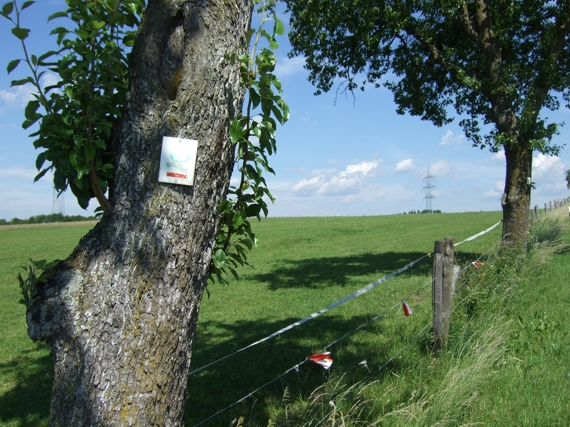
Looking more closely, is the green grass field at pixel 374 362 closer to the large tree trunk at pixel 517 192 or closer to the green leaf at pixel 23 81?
the large tree trunk at pixel 517 192

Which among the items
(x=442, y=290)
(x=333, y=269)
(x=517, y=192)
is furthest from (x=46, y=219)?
(x=442, y=290)

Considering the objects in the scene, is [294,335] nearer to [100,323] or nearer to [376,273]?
[100,323]

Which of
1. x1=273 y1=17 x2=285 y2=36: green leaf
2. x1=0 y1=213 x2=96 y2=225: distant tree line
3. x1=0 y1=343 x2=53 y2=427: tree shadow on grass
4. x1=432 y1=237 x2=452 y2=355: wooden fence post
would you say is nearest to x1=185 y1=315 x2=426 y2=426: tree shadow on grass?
x1=432 y1=237 x2=452 y2=355: wooden fence post

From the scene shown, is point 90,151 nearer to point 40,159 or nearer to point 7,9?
point 40,159

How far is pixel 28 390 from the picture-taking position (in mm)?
6355

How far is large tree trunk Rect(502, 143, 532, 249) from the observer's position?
12969 millimetres

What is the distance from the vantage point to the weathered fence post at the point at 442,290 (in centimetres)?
524

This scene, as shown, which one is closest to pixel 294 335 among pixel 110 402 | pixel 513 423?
pixel 513 423

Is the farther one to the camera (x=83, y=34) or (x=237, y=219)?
(x=237, y=219)

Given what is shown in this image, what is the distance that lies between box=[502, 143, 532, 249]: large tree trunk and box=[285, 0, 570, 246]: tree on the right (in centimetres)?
3

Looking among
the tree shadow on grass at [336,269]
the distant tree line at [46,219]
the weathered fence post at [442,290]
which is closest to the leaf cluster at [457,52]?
the tree shadow on grass at [336,269]

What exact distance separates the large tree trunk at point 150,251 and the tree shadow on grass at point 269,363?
230 cm

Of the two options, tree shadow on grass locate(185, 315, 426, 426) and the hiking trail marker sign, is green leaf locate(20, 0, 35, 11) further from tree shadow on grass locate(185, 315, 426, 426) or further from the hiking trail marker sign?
tree shadow on grass locate(185, 315, 426, 426)

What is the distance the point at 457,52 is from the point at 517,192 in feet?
14.9
